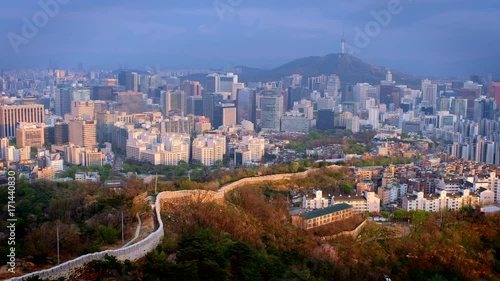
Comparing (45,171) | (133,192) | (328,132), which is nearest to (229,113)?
(328,132)

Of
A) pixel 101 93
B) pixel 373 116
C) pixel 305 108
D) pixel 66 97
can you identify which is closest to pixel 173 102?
pixel 101 93

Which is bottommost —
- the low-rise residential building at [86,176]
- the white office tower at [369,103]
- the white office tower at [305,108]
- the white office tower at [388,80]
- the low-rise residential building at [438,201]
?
the low-rise residential building at [86,176]

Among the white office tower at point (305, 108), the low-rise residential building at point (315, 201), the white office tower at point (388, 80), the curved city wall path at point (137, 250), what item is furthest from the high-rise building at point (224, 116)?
the curved city wall path at point (137, 250)

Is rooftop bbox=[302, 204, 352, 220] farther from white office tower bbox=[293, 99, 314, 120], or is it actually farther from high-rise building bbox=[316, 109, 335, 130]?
white office tower bbox=[293, 99, 314, 120]

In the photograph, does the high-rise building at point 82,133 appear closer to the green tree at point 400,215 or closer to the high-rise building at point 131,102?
the high-rise building at point 131,102

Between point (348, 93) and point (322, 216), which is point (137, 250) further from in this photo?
point (348, 93)

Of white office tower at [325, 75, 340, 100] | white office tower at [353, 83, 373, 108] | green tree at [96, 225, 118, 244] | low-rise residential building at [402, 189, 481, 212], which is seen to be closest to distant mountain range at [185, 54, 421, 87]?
white office tower at [325, 75, 340, 100]
